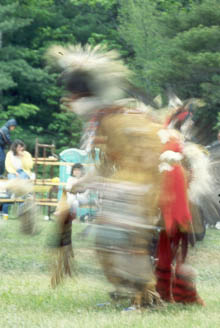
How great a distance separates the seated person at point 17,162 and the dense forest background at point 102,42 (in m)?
5.41

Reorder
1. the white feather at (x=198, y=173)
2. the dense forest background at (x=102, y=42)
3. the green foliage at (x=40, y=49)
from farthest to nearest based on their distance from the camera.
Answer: the green foliage at (x=40, y=49) < the dense forest background at (x=102, y=42) < the white feather at (x=198, y=173)

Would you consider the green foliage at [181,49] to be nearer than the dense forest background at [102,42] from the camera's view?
Yes

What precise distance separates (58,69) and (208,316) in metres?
1.66

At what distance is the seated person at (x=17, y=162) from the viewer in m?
10.8

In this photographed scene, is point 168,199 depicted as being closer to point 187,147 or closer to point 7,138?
point 187,147

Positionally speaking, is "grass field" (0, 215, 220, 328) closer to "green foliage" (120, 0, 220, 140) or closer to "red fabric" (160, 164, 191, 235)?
"red fabric" (160, 164, 191, 235)

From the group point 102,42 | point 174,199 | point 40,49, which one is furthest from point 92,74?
point 40,49

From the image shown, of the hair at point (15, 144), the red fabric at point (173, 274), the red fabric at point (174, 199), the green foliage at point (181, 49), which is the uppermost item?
the green foliage at point (181, 49)

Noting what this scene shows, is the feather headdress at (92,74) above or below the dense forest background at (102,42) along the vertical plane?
below

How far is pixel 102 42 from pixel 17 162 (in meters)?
9.04

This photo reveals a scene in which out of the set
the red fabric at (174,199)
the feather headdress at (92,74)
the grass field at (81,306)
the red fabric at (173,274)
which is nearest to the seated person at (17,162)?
the grass field at (81,306)

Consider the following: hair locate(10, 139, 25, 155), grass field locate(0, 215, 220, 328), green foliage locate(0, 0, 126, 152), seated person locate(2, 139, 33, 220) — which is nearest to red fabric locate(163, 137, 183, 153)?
grass field locate(0, 215, 220, 328)

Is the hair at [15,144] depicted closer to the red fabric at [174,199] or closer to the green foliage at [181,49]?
the green foliage at [181,49]

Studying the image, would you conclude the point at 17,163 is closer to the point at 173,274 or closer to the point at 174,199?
the point at 173,274
